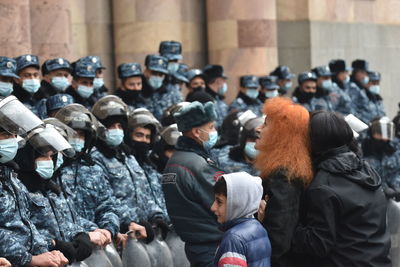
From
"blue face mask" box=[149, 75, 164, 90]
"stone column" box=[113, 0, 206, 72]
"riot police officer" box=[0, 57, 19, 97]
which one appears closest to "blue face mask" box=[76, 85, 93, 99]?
"riot police officer" box=[0, 57, 19, 97]

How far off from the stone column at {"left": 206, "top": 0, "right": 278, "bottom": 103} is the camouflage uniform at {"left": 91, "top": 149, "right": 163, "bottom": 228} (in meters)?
8.12

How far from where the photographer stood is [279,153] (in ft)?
19.9

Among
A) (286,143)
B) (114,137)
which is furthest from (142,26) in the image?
(286,143)

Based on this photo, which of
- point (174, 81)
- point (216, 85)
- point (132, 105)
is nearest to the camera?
point (132, 105)

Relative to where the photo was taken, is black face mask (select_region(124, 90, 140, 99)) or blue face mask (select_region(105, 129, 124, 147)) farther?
black face mask (select_region(124, 90, 140, 99))

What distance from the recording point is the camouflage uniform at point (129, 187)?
8.94 m

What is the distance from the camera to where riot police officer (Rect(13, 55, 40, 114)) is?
10.8m

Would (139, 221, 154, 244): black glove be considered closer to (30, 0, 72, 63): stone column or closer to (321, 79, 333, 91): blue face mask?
(30, 0, 72, 63): stone column

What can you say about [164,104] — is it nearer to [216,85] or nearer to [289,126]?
[216,85]

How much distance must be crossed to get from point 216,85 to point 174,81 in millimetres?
1229

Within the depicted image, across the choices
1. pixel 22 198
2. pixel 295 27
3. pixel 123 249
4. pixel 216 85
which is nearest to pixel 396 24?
pixel 295 27

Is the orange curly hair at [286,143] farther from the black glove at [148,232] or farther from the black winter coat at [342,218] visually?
the black glove at [148,232]

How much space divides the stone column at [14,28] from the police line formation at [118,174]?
0.62 m

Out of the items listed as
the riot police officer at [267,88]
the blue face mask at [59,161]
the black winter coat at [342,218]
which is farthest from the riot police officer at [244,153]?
the riot police officer at [267,88]
